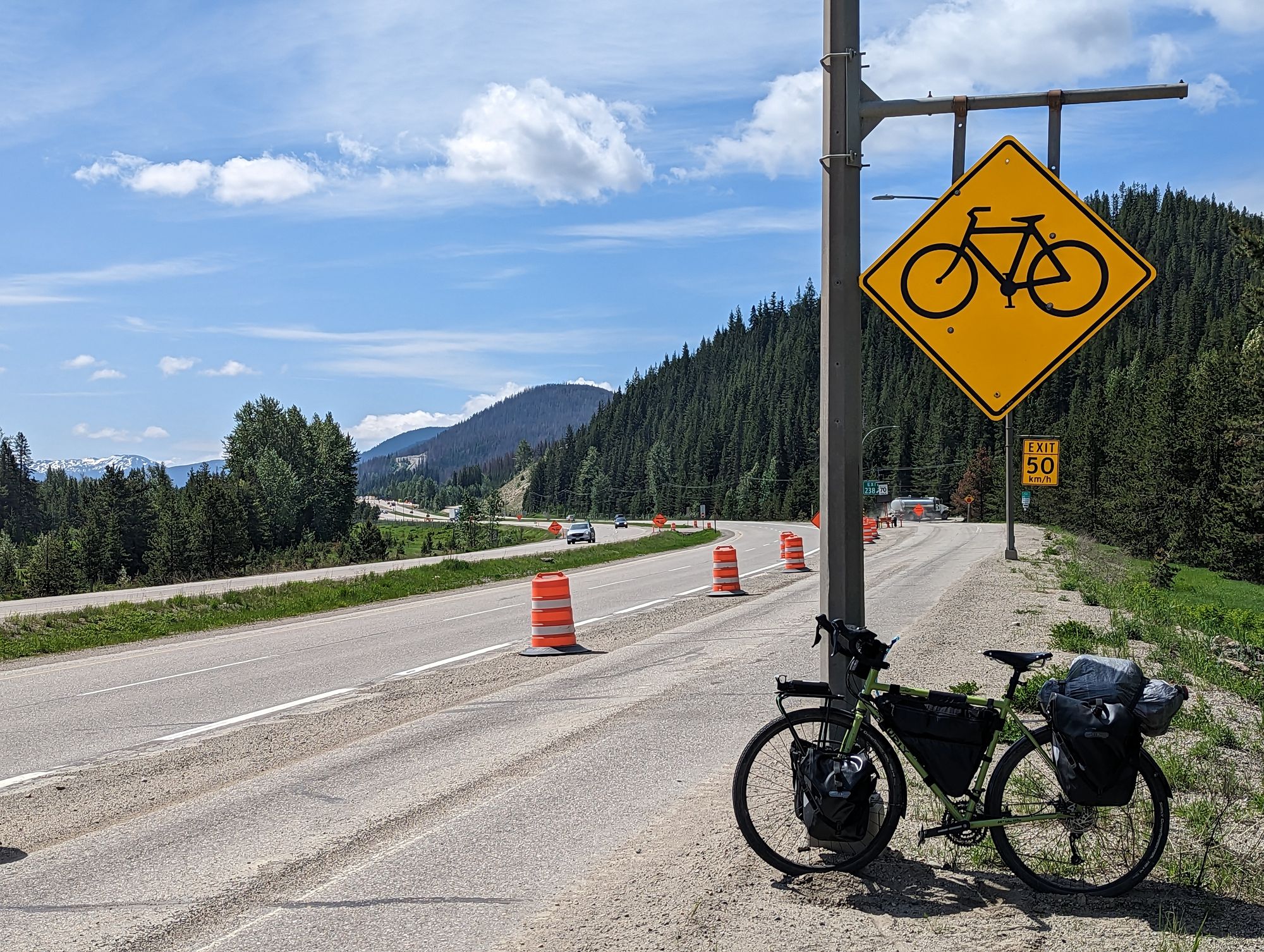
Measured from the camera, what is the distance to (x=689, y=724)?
9.53 m

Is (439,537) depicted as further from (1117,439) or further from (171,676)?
(171,676)

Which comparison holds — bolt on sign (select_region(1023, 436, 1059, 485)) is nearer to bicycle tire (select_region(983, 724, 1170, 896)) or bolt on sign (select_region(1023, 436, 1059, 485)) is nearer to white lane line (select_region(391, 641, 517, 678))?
white lane line (select_region(391, 641, 517, 678))

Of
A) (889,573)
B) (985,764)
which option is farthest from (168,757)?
(889,573)

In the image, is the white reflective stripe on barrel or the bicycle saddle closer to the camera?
the bicycle saddle

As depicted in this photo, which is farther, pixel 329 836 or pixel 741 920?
pixel 329 836

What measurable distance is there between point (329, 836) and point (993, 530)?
250ft

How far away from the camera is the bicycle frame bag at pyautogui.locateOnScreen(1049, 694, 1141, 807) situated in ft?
15.2

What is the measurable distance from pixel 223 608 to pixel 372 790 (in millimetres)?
20120

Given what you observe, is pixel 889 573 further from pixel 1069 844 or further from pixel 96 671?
pixel 1069 844

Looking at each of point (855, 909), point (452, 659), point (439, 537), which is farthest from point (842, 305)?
point (439, 537)

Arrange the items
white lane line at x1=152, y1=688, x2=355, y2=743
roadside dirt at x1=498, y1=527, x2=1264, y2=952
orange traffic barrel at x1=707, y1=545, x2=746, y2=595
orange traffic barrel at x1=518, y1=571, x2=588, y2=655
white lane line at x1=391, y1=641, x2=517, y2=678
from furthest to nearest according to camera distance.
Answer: orange traffic barrel at x1=707, y1=545, x2=746, y2=595, orange traffic barrel at x1=518, y1=571, x2=588, y2=655, white lane line at x1=391, y1=641, x2=517, y2=678, white lane line at x1=152, y1=688, x2=355, y2=743, roadside dirt at x1=498, y1=527, x2=1264, y2=952

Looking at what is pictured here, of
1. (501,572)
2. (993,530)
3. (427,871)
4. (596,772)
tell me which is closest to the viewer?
(427,871)

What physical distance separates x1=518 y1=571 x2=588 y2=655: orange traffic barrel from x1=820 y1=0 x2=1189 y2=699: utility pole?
955 centimetres

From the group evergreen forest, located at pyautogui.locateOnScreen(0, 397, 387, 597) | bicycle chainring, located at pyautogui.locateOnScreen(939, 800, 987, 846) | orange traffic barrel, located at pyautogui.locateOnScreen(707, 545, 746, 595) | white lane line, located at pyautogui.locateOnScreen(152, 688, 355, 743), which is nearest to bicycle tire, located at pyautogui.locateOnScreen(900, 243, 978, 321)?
bicycle chainring, located at pyautogui.locateOnScreen(939, 800, 987, 846)
